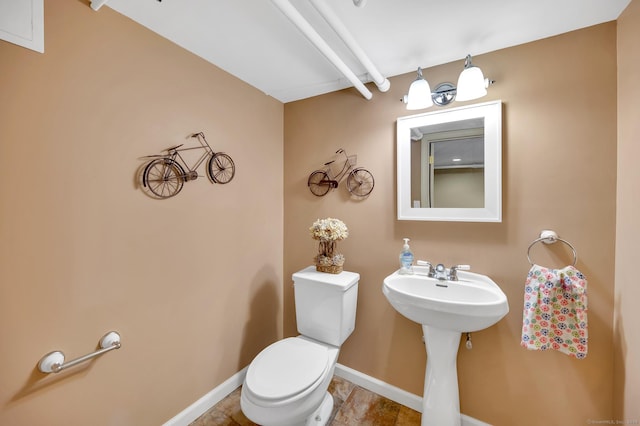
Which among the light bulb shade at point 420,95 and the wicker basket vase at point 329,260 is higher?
the light bulb shade at point 420,95

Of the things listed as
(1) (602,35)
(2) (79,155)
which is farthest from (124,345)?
(1) (602,35)

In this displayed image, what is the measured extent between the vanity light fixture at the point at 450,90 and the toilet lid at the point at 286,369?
1.59 m

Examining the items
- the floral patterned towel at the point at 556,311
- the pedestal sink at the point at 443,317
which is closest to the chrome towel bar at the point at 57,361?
the pedestal sink at the point at 443,317

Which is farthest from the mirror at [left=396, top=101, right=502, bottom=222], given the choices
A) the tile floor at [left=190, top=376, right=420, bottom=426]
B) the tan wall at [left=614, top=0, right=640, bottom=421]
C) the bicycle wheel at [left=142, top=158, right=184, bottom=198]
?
the bicycle wheel at [left=142, top=158, right=184, bottom=198]

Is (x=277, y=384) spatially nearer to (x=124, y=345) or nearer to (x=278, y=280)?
(x=124, y=345)

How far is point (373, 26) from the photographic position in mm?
1269

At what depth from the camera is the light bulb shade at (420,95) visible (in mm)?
1464

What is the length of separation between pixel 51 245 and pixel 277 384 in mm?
1152

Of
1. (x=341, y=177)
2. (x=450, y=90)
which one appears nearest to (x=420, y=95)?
(x=450, y=90)

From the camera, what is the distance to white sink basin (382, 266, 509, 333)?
1.12 meters

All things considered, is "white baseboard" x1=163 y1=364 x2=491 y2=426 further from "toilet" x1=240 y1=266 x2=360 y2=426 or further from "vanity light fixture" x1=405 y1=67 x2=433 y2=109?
"vanity light fixture" x1=405 y1=67 x2=433 y2=109

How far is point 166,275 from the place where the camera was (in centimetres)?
139

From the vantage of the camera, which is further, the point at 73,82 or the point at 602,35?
the point at 602,35

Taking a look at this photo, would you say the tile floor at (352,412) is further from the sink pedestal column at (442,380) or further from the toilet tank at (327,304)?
the toilet tank at (327,304)
